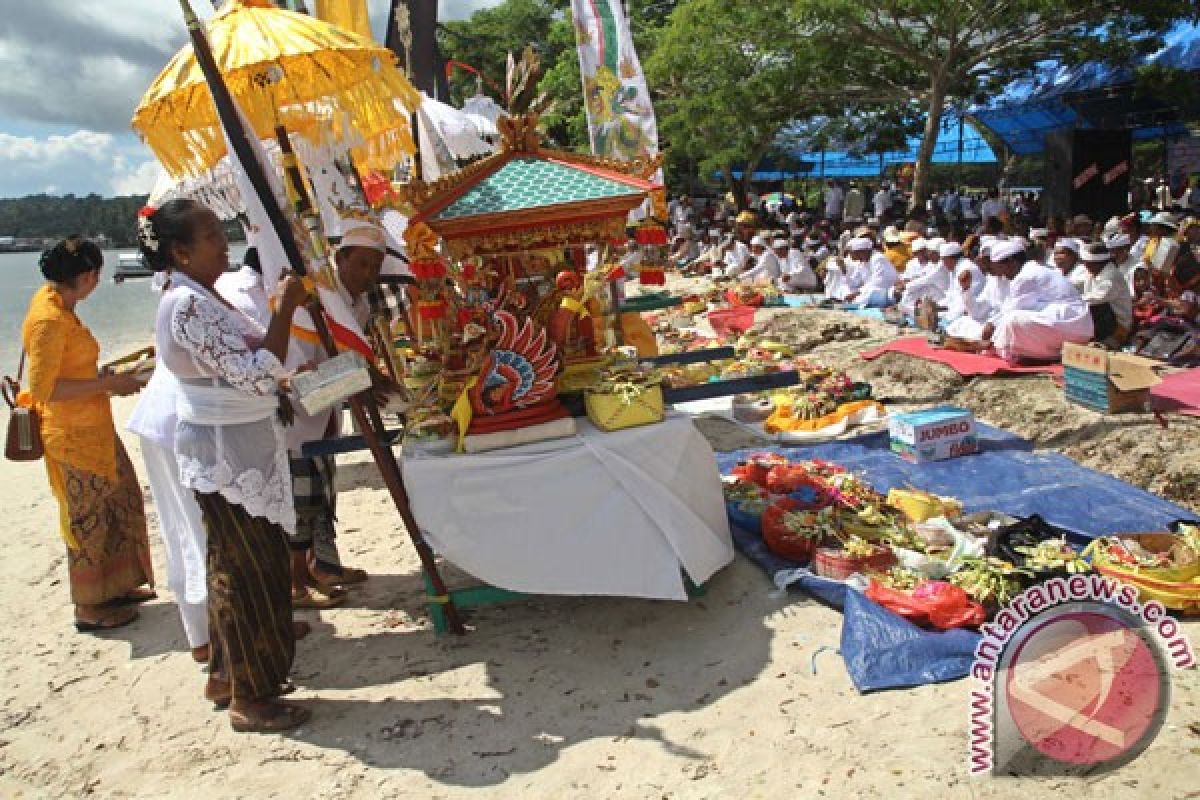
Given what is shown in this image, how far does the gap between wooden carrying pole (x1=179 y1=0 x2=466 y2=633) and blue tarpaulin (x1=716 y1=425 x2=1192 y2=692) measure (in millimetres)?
1773

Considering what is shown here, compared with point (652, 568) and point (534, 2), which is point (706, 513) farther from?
point (534, 2)

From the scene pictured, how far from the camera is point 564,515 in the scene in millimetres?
3592

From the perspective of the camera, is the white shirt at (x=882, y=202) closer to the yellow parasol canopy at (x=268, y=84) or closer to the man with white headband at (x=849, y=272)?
the man with white headband at (x=849, y=272)

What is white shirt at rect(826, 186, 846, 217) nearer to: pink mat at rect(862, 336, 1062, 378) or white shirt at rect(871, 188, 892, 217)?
white shirt at rect(871, 188, 892, 217)

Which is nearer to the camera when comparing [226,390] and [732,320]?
[226,390]

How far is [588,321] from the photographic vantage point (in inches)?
165

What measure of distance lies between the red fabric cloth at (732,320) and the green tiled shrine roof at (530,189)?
21.8ft

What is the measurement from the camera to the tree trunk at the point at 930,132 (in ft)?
42.3

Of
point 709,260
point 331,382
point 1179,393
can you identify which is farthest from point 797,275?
point 331,382

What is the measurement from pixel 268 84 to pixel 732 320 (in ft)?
26.6

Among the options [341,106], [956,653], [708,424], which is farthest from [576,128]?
[956,653]

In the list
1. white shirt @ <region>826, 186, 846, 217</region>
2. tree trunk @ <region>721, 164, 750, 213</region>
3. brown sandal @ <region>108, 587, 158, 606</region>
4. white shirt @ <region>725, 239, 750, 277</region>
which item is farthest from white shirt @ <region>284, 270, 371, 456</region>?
white shirt @ <region>826, 186, 846, 217</region>

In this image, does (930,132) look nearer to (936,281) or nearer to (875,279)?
(875,279)

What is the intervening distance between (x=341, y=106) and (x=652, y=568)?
2.56m
